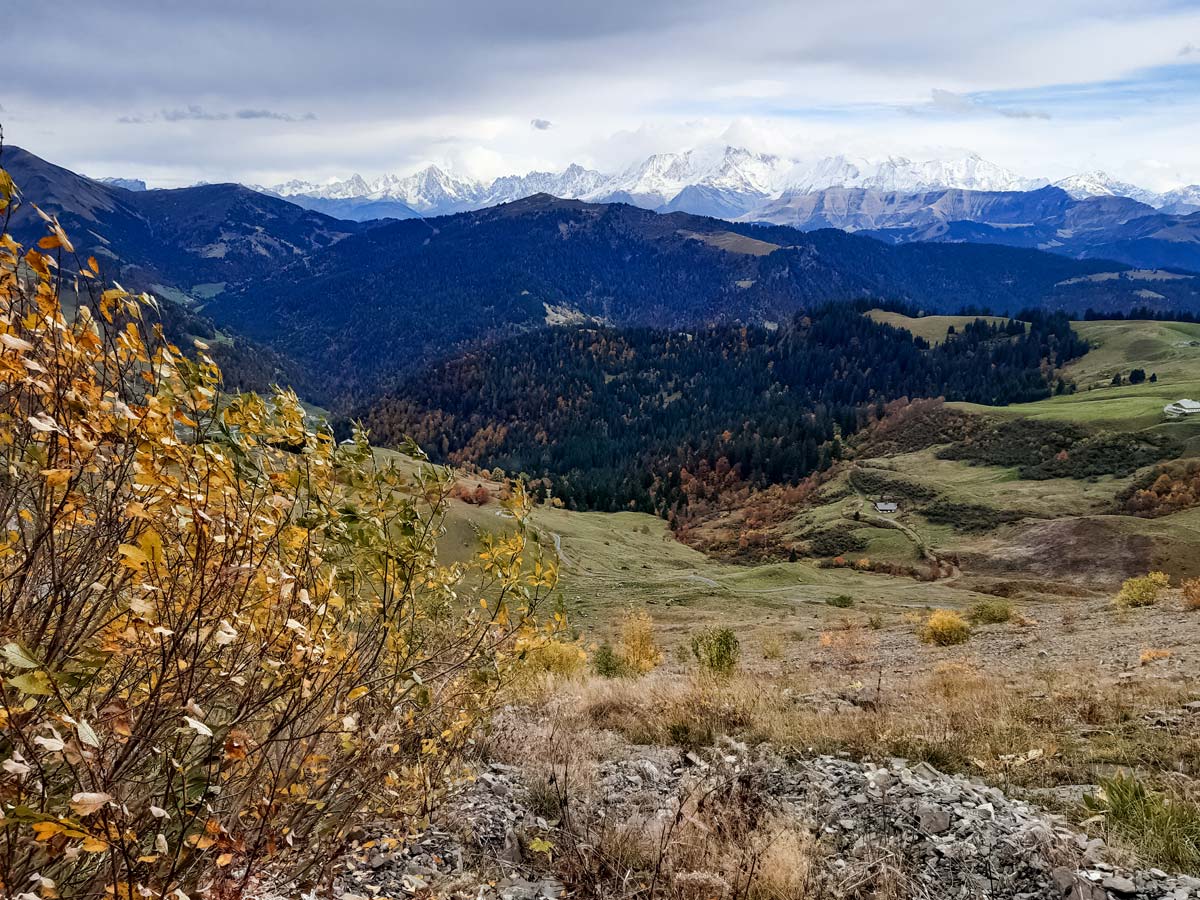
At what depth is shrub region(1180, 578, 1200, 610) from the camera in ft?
78.0

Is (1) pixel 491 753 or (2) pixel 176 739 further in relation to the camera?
(1) pixel 491 753

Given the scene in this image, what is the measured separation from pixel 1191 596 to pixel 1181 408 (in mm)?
98317

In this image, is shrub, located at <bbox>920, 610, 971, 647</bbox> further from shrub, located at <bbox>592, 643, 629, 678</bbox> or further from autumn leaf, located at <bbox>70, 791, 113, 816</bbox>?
autumn leaf, located at <bbox>70, 791, 113, 816</bbox>

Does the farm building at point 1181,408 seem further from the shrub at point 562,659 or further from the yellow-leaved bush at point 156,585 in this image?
the yellow-leaved bush at point 156,585

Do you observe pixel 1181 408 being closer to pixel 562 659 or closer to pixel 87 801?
pixel 562 659

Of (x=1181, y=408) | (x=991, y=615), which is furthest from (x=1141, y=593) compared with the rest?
(x=1181, y=408)

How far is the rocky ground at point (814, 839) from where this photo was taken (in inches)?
225

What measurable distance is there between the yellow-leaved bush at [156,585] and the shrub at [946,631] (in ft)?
80.5

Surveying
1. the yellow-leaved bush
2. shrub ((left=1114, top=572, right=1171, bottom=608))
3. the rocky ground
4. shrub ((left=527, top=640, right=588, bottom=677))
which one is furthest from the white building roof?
the yellow-leaved bush

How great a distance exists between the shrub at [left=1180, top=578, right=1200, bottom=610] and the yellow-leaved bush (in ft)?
96.8

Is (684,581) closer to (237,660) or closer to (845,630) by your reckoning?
(845,630)

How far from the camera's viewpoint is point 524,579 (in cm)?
527

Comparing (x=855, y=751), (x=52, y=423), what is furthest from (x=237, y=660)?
(x=855, y=751)

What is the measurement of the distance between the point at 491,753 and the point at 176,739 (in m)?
6.48
